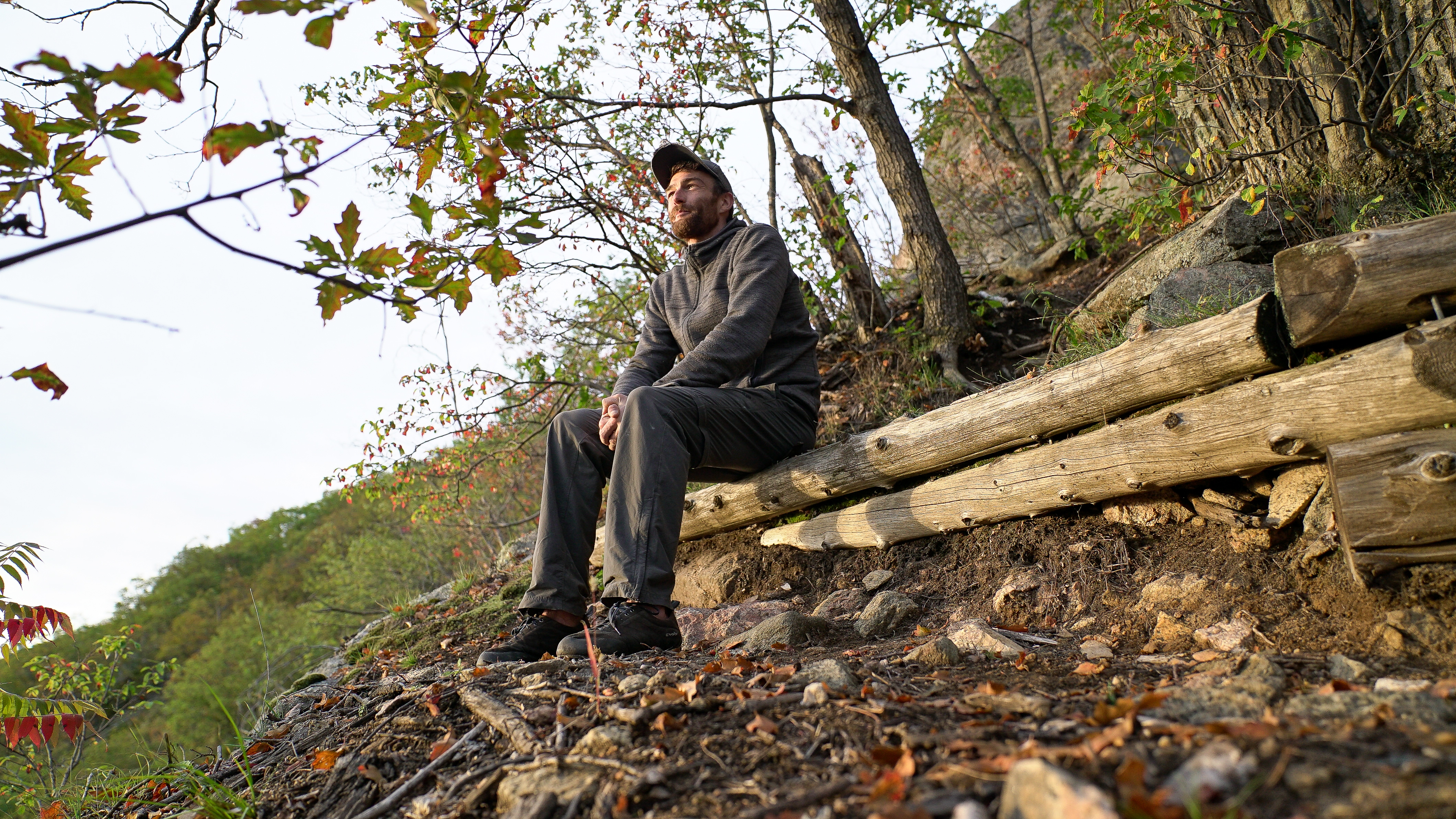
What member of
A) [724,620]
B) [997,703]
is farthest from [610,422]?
[997,703]

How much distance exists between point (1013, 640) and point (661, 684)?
126 centimetres

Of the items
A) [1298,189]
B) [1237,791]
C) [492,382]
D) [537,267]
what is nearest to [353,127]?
[537,267]

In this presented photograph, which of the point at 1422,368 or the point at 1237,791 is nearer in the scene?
the point at 1237,791

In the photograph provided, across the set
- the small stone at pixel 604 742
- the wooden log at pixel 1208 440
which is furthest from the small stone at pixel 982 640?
the small stone at pixel 604 742

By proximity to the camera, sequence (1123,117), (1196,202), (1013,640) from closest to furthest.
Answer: (1013,640)
(1123,117)
(1196,202)

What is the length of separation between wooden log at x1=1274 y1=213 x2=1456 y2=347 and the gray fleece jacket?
6.53ft

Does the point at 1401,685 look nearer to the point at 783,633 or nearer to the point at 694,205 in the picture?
the point at 783,633

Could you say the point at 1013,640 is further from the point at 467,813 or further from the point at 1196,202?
the point at 1196,202

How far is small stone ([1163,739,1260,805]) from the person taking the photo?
4.05 feet

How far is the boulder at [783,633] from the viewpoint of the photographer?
302cm

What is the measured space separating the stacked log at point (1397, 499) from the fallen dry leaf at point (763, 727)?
1.70 metres

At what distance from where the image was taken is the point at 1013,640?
8.92ft

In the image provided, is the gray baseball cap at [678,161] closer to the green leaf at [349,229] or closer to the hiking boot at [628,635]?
the hiking boot at [628,635]

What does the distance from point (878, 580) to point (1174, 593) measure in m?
1.26
